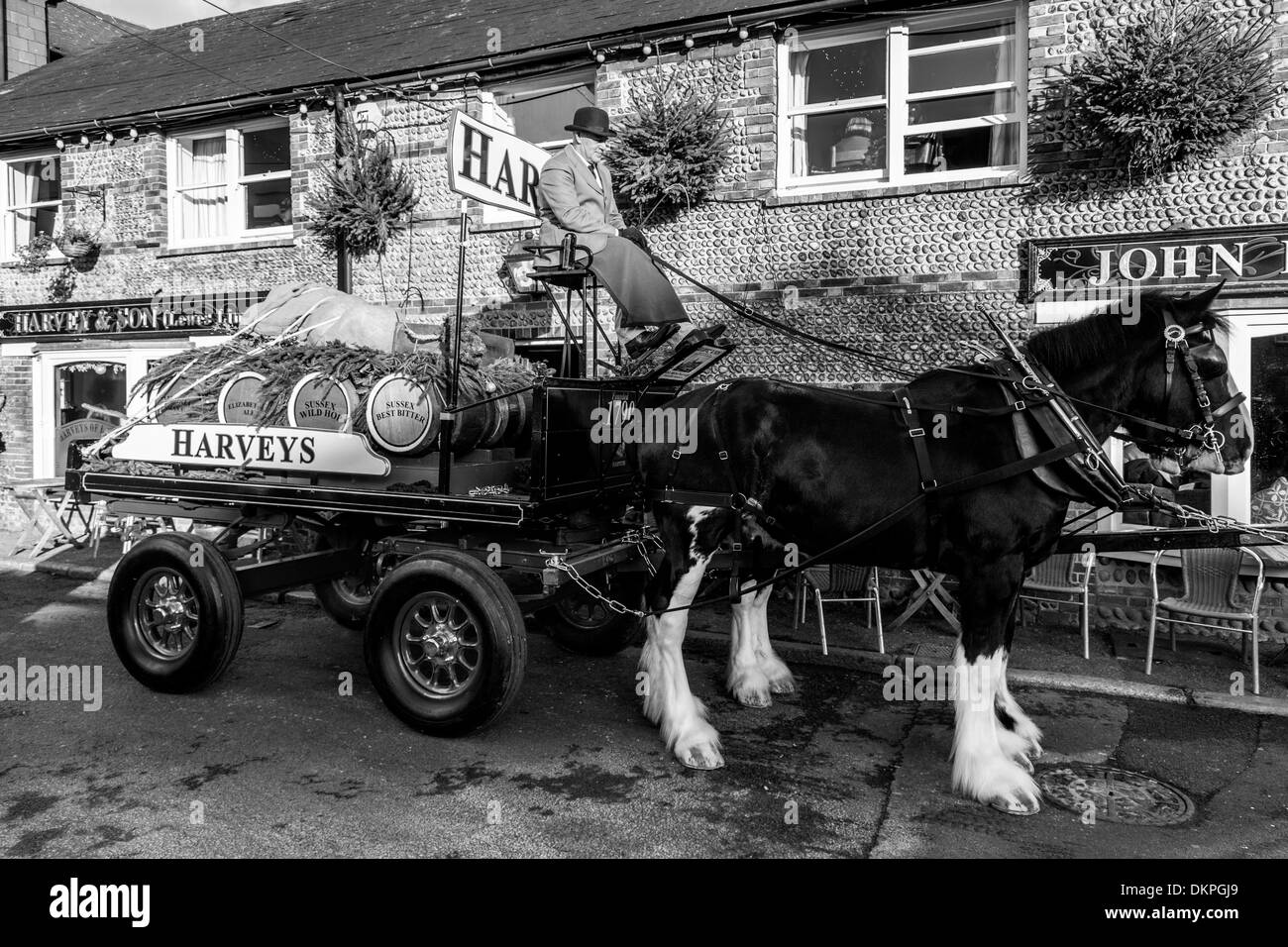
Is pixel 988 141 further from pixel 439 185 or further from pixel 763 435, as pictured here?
pixel 439 185

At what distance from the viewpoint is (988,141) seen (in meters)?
7.95

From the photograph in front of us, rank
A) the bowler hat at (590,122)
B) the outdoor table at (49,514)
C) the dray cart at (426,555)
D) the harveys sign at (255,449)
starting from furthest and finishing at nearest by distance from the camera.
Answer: the outdoor table at (49,514)
the bowler hat at (590,122)
the harveys sign at (255,449)
the dray cart at (426,555)

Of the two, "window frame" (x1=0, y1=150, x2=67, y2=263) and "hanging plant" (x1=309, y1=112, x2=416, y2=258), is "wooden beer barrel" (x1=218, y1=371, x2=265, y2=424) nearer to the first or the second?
"hanging plant" (x1=309, y1=112, x2=416, y2=258)

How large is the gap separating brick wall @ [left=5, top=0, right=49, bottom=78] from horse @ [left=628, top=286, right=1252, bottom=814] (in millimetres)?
15840

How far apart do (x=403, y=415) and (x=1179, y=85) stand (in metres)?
5.84

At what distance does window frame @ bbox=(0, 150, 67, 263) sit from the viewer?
40.0 feet

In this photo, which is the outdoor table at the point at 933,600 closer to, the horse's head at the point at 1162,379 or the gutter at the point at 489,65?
the horse's head at the point at 1162,379

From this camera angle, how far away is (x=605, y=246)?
522 centimetres

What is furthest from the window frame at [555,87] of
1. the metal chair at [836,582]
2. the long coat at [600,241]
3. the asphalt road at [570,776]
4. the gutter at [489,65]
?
the asphalt road at [570,776]

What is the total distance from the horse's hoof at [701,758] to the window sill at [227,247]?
8371 mm

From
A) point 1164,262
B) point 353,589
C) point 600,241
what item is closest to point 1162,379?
point 600,241

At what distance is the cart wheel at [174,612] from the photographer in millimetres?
5316

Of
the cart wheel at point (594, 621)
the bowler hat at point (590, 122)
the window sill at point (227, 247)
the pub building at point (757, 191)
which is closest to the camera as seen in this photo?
the bowler hat at point (590, 122)
